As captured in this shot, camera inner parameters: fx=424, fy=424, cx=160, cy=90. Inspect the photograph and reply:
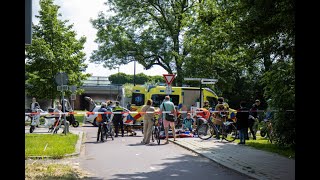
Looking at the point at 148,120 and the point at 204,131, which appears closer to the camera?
the point at 148,120

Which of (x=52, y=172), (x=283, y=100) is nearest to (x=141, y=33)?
(x=283, y=100)

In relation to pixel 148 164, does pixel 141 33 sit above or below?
above

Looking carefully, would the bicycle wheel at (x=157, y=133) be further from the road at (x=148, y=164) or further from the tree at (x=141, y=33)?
the tree at (x=141, y=33)

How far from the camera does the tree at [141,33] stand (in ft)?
137

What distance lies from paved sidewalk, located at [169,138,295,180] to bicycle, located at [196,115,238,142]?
1.64 m

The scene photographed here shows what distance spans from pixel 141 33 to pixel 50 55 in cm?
1413

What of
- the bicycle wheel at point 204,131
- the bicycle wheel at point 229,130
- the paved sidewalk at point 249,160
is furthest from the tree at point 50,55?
the paved sidewalk at point 249,160

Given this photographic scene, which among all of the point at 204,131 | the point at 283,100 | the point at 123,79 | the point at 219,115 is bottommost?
the point at 204,131

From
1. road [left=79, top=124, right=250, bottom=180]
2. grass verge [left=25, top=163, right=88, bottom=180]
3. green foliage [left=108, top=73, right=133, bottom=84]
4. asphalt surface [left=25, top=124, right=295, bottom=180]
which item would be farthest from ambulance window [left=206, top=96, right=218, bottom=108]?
green foliage [left=108, top=73, right=133, bottom=84]

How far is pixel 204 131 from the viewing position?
1722 cm

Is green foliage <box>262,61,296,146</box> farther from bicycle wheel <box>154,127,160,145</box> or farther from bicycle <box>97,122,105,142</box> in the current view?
bicycle <box>97,122,105,142</box>

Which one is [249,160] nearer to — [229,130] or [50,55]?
[229,130]
